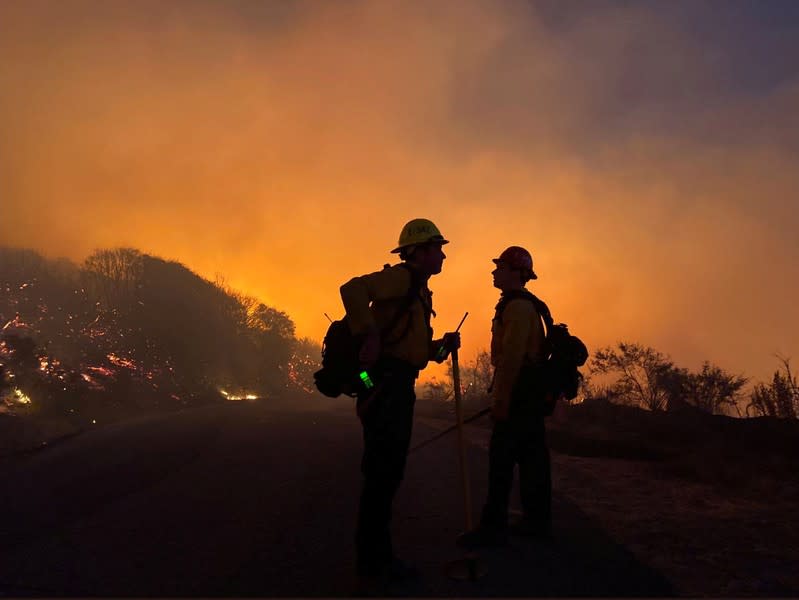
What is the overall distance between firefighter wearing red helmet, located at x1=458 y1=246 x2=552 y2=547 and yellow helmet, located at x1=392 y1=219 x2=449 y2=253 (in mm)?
1053

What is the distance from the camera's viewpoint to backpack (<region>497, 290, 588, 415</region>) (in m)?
4.66

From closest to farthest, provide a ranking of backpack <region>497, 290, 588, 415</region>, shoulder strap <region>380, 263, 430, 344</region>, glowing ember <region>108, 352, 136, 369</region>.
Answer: shoulder strap <region>380, 263, 430, 344</region>
backpack <region>497, 290, 588, 415</region>
glowing ember <region>108, 352, 136, 369</region>

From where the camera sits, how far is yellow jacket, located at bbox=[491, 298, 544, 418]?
14.7 feet

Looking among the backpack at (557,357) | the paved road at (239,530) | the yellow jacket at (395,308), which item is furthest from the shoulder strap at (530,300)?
the paved road at (239,530)

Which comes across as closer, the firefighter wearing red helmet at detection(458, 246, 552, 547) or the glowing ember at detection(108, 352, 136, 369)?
the firefighter wearing red helmet at detection(458, 246, 552, 547)

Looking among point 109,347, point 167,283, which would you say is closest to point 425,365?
Answer: point 109,347

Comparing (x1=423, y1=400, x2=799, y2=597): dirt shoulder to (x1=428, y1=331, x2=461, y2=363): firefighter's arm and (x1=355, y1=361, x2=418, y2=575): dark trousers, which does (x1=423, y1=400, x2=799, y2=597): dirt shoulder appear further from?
(x1=355, y1=361, x2=418, y2=575): dark trousers

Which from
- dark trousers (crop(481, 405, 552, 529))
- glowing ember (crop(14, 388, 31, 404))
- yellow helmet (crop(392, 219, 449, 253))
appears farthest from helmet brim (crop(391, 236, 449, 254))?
glowing ember (crop(14, 388, 31, 404))

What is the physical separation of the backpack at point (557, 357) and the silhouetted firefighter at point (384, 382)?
124cm

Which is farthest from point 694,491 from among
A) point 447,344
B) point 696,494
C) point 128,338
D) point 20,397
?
point 128,338

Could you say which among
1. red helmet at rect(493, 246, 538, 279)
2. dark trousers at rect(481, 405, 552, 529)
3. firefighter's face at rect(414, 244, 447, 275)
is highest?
red helmet at rect(493, 246, 538, 279)

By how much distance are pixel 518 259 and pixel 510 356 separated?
0.96 meters

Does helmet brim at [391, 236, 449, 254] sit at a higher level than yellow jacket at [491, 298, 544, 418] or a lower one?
higher

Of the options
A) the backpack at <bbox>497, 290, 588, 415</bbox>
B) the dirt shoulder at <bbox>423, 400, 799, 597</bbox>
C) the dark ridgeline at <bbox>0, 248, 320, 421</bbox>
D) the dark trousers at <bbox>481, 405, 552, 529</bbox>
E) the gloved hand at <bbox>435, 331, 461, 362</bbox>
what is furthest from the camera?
the dark ridgeline at <bbox>0, 248, 320, 421</bbox>
